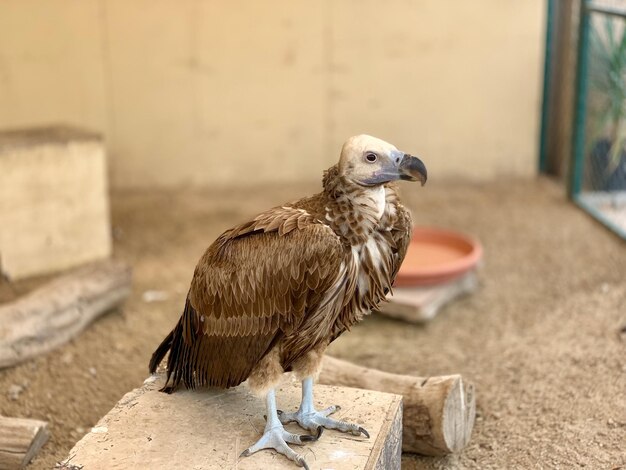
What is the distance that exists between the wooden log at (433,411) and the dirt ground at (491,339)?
0.07 m

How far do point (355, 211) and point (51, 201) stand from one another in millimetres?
2964

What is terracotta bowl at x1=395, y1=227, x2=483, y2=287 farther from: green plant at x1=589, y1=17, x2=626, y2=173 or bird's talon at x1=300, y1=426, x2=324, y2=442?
bird's talon at x1=300, y1=426, x2=324, y2=442

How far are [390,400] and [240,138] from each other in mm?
4011

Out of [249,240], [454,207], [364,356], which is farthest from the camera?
[454,207]

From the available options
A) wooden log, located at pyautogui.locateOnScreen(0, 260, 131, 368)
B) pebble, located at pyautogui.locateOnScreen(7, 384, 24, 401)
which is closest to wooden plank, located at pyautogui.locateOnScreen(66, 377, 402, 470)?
pebble, located at pyautogui.locateOnScreen(7, 384, 24, 401)

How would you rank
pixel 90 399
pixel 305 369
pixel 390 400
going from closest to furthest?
pixel 305 369 → pixel 390 400 → pixel 90 399

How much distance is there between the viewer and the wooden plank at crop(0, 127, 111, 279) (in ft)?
14.5

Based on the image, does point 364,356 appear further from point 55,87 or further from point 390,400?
point 55,87

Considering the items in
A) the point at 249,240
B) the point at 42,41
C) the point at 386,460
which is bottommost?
the point at 386,460

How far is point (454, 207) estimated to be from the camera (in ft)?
18.8

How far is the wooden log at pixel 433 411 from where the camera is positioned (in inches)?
106

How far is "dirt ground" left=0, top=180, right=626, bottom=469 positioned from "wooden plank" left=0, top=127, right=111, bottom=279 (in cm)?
22

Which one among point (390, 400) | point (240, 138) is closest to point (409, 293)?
point (390, 400)

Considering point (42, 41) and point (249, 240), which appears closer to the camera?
point (249, 240)
